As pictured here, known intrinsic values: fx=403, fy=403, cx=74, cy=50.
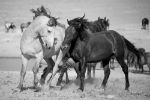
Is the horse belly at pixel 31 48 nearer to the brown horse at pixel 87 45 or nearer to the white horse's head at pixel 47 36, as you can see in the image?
the white horse's head at pixel 47 36

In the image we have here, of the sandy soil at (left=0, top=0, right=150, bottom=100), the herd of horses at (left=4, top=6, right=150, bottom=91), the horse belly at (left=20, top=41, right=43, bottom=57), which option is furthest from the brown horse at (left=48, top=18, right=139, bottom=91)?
the sandy soil at (left=0, top=0, right=150, bottom=100)

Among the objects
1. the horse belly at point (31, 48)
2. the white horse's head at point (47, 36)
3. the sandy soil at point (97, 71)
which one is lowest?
the sandy soil at point (97, 71)

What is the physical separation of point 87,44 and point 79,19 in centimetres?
67

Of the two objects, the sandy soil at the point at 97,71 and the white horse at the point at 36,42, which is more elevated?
the white horse at the point at 36,42

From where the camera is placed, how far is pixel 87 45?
10211mm

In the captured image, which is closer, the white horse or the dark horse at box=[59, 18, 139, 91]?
the white horse

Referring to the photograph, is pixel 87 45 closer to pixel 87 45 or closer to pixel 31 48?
pixel 87 45

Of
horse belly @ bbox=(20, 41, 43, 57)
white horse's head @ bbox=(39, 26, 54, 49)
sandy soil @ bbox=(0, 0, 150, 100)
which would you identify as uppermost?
white horse's head @ bbox=(39, 26, 54, 49)

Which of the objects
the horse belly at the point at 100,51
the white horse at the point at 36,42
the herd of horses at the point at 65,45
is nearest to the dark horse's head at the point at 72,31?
the herd of horses at the point at 65,45

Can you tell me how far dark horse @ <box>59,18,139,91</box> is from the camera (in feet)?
32.9

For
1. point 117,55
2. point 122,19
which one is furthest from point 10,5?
point 117,55

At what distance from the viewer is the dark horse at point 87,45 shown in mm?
10028

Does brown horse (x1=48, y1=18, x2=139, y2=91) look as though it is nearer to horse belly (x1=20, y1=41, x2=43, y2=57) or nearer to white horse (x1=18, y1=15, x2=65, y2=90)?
white horse (x1=18, y1=15, x2=65, y2=90)

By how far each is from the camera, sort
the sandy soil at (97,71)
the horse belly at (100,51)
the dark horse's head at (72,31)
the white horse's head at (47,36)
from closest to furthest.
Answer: the sandy soil at (97,71) → the white horse's head at (47,36) → the dark horse's head at (72,31) → the horse belly at (100,51)
